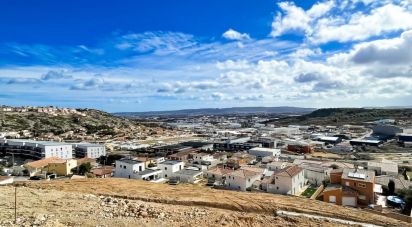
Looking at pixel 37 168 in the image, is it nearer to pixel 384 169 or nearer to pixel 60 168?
pixel 60 168

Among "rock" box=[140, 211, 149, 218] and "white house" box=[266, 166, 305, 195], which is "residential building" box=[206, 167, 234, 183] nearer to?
"white house" box=[266, 166, 305, 195]

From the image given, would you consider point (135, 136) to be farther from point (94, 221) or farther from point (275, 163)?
point (94, 221)

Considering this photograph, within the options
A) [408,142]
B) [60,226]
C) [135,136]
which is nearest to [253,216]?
[60,226]

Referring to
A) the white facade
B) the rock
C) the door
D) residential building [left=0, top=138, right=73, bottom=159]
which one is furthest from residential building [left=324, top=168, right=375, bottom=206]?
residential building [left=0, top=138, right=73, bottom=159]

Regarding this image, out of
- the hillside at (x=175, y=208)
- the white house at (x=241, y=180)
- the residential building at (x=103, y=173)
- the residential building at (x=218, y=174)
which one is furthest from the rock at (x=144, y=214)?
the residential building at (x=103, y=173)

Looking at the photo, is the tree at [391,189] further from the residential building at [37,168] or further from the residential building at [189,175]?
the residential building at [37,168]

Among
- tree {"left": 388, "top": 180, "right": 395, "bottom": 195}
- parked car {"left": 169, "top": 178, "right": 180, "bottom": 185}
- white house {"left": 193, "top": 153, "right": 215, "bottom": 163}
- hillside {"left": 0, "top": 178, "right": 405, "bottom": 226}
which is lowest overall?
parked car {"left": 169, "top": 178, "right": 180, "bottom": 185}
